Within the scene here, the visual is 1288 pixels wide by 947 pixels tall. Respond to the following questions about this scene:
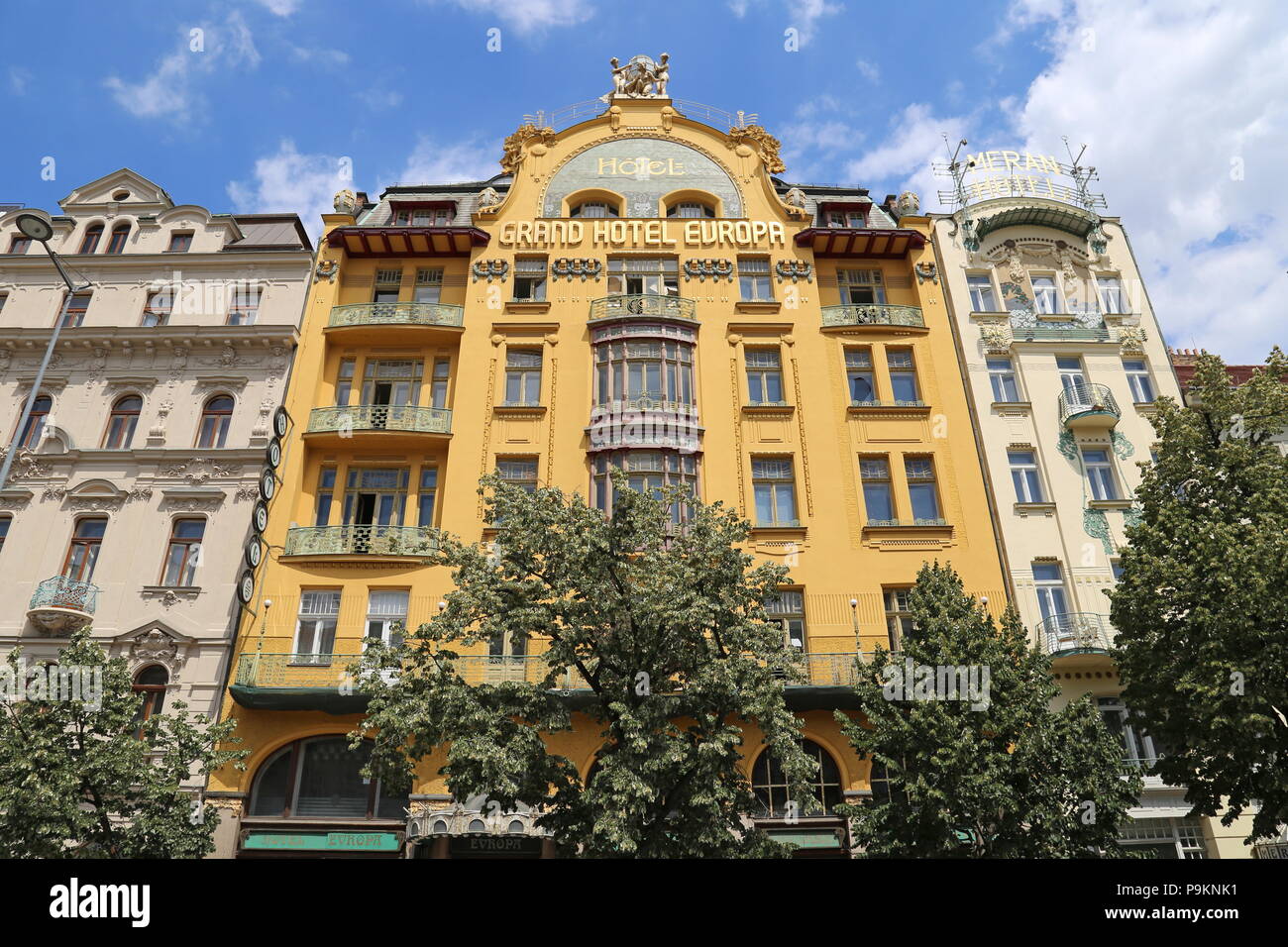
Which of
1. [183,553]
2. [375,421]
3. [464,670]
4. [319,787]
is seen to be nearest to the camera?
[319,787]

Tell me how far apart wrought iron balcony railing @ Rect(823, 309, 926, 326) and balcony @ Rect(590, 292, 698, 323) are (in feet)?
16.0

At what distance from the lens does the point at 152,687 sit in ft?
75.8

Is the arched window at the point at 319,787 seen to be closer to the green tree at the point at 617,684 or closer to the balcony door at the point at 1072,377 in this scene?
the green tree at the point at 617,684

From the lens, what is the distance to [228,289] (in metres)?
29.6

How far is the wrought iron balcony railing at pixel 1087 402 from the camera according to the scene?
27203 millimetres

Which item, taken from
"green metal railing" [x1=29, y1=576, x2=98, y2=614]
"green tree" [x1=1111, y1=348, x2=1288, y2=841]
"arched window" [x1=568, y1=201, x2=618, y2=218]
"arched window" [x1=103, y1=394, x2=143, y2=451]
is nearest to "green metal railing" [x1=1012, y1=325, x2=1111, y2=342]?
"green tree" [x1=1111, y1=348, x2=1288, y2=841]

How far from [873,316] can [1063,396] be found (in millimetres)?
6656

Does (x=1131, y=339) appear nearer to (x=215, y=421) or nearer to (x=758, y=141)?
(x=758, y=141)

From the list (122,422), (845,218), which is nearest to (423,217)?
(122,422)

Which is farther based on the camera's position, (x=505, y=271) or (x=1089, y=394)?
(x=505, y=271)
